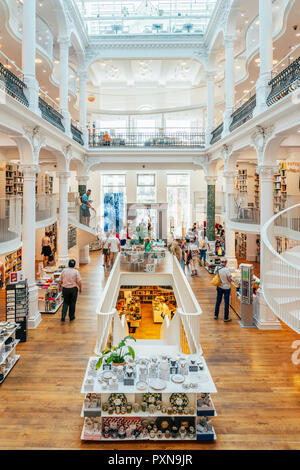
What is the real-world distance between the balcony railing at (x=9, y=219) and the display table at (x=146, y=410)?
355 centimetres

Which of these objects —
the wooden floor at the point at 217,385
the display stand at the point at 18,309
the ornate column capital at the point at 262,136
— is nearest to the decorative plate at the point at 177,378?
the wooden floor at the point at 217,385

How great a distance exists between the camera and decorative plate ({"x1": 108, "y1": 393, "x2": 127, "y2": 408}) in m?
3.96

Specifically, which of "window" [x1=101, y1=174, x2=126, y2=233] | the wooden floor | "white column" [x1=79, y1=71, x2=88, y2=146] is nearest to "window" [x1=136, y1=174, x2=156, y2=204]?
"window" [x1=101, y1=174, x2=126, y2=233]

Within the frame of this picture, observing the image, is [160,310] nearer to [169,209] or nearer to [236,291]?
[236,291]

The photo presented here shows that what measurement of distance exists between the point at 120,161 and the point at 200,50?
585cm

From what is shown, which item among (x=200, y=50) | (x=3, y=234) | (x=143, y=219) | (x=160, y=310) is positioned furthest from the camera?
(x=143, y=219)

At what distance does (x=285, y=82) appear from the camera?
6344mm

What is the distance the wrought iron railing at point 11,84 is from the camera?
20.4 ft

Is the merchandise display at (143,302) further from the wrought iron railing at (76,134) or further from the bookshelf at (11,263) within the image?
the wrought iron railing at (76,134)

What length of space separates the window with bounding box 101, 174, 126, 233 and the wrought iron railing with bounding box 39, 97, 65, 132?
1000 cm

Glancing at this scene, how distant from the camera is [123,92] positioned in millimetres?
20375

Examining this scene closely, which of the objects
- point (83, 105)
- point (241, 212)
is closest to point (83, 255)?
point (83, 105)

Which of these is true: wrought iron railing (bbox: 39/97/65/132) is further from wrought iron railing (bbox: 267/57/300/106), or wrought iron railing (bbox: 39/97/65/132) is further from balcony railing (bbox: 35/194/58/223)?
wrought iron railing (bbox: 267/57/300/106)
